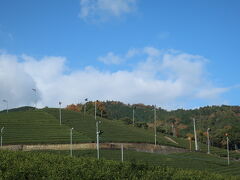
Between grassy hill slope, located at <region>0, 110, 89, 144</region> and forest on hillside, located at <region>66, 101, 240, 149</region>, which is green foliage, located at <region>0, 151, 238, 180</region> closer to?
grassy hill slope, located at <region>0, 110, 89, 144</region>

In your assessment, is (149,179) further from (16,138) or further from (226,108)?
(226,108)

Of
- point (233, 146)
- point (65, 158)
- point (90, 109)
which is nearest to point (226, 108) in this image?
point (233, 146)

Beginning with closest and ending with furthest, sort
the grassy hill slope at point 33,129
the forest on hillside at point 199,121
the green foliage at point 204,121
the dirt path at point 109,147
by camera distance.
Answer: the dirt path at point 109,147
the grassy hill slope at point 33,129
the forest on hillside at point 199,121
the green foliage at point 204,121

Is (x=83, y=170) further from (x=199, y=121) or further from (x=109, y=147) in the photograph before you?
(x=199, y=121)

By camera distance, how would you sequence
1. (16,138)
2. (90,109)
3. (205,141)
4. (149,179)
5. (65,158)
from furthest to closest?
1. (90,109)
2. (205,141)
3. (16,138)
4. (65,158)
5. (149,179)

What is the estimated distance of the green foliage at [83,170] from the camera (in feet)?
37.8

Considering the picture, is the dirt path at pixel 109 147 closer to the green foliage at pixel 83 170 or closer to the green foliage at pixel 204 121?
the green foliage at pixel 204 121

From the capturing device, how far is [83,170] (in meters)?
11.8

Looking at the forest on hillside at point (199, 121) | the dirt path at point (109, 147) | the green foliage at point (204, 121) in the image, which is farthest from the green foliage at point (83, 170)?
the green foliage at point (204, 121)

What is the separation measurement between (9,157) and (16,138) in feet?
190

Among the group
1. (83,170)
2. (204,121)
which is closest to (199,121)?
(204,121)

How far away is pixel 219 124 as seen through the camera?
150750 millimetres

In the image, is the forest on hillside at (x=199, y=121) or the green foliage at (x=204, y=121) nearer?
the forest on hillside at (x=199, y=121)

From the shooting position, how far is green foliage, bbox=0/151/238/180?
11523mm
